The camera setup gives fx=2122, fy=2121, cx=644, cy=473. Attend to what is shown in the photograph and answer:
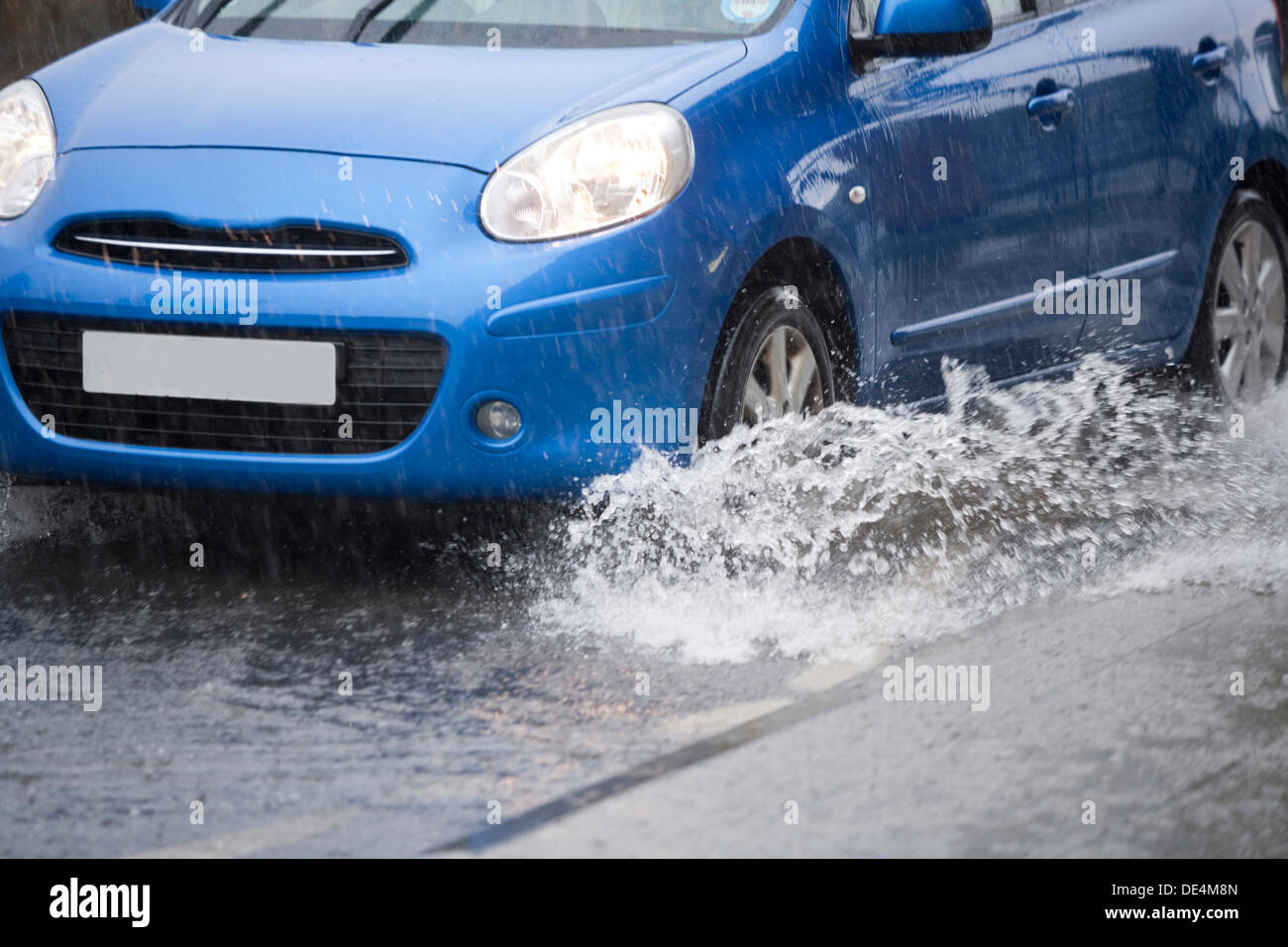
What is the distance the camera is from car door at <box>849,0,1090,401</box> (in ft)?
17.9

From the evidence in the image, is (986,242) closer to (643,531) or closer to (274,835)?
(643,531)

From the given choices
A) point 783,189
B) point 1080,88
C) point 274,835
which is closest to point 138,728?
point 274,835

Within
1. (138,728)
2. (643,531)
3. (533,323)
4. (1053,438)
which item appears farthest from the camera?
(1053,438)

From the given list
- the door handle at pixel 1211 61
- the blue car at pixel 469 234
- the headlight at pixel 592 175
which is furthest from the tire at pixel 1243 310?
the headlight at pixel 592 175

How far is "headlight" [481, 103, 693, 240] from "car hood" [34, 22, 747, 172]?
0.05m

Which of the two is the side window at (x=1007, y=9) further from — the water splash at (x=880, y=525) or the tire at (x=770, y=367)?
the tire at (x=770, y=367)

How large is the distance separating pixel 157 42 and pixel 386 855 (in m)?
2.84

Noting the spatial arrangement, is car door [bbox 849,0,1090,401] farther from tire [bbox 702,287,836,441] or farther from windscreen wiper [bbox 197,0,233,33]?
windscreen wiper [bbox 197,0,233,33]

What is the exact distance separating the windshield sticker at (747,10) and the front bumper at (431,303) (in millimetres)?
783

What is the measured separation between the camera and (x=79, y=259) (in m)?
4.77

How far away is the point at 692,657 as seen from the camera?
14.6ft

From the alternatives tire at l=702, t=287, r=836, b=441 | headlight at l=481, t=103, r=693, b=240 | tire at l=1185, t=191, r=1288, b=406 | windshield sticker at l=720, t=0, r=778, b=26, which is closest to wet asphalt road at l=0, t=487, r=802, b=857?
tire at l=702, t=287, r=836, b=441

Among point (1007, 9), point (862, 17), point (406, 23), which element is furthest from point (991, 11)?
point (406, 23)

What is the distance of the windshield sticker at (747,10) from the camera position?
530 cm
